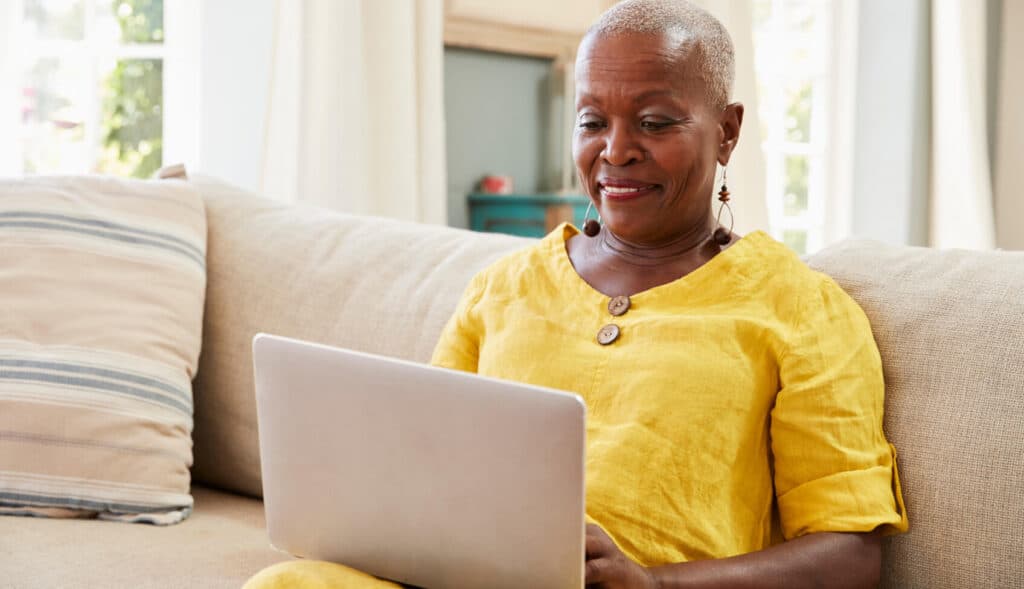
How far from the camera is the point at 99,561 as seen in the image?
4.72ft

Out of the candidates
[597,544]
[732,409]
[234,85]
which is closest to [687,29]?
[732,409]

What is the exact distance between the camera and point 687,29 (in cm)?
127

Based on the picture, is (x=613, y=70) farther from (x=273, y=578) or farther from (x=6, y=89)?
(x=6, y=89)

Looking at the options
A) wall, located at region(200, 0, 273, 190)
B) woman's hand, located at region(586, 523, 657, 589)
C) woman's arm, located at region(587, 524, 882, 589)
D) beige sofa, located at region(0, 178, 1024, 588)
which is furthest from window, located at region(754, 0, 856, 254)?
woman's hand, located at region(586, 523, 657, 589)

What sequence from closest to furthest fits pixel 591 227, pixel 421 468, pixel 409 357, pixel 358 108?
pixel 421 468
pixel 591 227
pixel 409 357
pixel 358 108

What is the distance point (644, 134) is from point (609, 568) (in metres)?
0.47

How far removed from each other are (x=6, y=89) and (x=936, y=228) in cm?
304

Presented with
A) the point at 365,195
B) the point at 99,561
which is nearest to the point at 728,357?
the point at 99,561

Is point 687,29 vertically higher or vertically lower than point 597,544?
higher

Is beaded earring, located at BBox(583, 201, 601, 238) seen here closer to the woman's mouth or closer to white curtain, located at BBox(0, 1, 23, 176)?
the woman's mouth

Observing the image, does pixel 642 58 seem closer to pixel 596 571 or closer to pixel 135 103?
pixel 596 571

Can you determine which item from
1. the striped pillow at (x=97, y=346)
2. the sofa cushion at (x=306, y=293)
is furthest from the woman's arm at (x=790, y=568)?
the striped pillow at (x=97, y=346)

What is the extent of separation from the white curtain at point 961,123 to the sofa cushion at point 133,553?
3143 millimetres

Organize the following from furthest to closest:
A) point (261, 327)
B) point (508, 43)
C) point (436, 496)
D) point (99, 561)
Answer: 1. point (508, 43)
2. point (261, 327)
3. point (99, 561)
4. point (436, 496)
